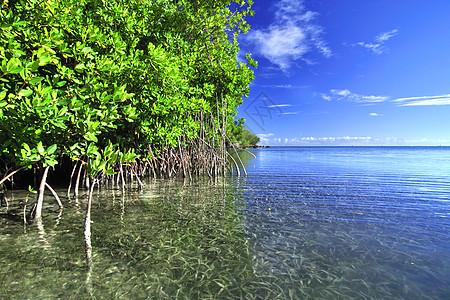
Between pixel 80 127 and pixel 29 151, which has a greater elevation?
pixel 80 127

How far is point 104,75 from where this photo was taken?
4.92m

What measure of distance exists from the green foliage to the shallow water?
4.54ft

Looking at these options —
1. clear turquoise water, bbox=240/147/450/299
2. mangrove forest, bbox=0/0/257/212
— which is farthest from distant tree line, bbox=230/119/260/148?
clear turquoise water, bbox=240/147/450/299

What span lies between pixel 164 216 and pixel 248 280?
3106mm

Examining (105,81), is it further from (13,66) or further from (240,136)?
(240,136)

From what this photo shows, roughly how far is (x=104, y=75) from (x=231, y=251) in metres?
4.26

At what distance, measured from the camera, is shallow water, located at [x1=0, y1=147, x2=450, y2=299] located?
9.32 feet

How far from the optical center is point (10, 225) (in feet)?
15.8

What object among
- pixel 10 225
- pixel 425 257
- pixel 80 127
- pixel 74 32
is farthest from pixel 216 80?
pixel 425 257

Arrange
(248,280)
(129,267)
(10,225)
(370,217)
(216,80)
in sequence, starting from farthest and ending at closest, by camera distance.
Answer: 1. (216,80)
2. (370,217)
3. (10,225)
4. (129,267)
5. (248,280)

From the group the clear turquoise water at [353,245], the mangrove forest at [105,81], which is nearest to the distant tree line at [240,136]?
the mangrove forest at [105,81]

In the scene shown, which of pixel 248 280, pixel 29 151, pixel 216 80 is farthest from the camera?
pixel 216 80

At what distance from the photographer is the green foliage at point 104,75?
337 cm

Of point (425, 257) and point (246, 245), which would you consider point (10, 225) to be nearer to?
point (246, 245)
